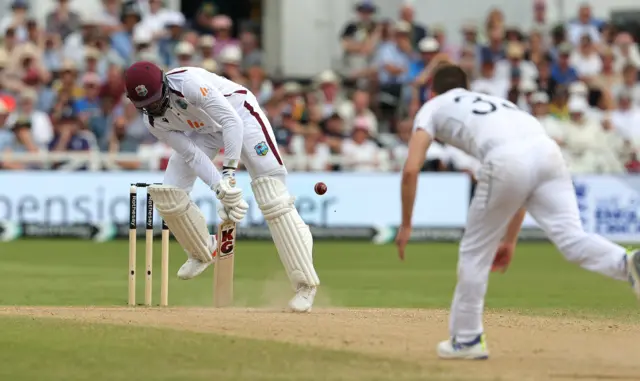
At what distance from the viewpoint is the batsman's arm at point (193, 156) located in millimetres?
10508

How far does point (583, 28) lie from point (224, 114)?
1517 cm

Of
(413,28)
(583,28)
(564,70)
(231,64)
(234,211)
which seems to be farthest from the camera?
(583,28)

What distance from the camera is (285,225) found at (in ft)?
34.0

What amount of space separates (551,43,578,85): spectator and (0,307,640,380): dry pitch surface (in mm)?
12585

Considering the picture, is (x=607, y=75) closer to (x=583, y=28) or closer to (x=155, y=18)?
(x=583, y=28)

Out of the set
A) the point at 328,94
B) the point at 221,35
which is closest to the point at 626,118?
the point at 328,94

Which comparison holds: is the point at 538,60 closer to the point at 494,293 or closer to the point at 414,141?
the point at 494,293

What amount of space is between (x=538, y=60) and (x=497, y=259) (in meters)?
15.3

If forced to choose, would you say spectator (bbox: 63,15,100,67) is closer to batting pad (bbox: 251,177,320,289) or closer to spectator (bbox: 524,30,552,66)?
spectator (bbox: 524,30,552,66)

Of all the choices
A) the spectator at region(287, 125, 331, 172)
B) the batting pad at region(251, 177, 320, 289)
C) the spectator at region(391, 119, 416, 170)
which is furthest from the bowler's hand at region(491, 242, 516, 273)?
the spectator at region(391, 119, 416, 170)

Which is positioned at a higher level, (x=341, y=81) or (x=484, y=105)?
(x=484, y=105)

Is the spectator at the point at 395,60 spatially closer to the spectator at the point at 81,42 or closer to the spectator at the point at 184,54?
the spectator at the point at 184,54

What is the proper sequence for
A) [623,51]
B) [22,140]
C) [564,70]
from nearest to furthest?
[22,140] → [564,70] → [623,51]

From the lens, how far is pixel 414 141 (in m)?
7.75
